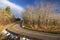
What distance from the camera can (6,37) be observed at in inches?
104

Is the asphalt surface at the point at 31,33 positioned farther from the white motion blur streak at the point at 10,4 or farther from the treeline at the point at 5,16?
the white motion blur streak at the point at 10,4

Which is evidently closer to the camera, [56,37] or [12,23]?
[56,37]

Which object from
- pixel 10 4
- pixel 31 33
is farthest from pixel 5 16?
pixel 31 33

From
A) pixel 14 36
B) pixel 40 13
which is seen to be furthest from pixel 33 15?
pixel 14 36

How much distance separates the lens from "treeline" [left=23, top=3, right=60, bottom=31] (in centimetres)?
252

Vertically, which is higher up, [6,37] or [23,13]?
[23,13]

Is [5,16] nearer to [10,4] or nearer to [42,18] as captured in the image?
[10,4]

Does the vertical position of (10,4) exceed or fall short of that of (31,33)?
it exceeds it

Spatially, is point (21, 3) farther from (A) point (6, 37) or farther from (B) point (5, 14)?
(A) point (6, 37)

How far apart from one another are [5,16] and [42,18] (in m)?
0.62

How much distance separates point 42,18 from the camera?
2572 mm

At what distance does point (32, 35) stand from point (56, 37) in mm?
379

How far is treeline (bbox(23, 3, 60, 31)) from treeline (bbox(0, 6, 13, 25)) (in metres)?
0.25

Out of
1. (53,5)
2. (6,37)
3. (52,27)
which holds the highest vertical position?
(53,5)
